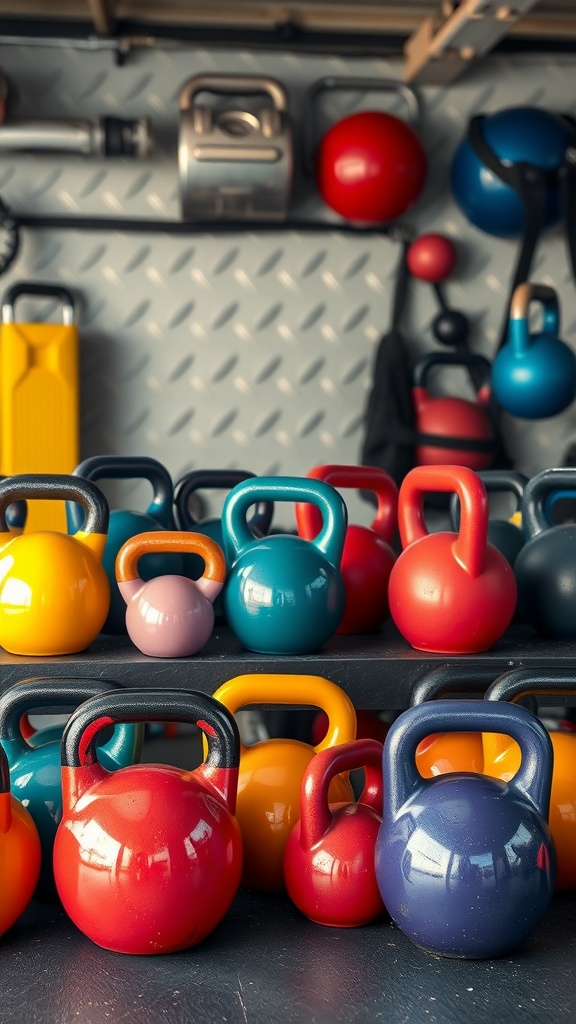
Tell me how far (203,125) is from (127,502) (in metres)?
1.08

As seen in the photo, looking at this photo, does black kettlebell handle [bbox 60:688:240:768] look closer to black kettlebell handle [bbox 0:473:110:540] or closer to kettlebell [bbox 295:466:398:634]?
black kettlebell handle [bbox 0:473:110:540]

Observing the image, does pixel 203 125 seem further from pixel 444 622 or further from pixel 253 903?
pixel 253 903

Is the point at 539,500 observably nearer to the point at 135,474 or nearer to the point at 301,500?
the point at 301,500

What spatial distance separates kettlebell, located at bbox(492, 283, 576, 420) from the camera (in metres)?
2.94

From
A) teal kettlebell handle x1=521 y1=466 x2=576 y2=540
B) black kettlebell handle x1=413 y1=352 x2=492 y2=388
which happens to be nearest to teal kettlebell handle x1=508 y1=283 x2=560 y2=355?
black kettlebell handle x1=413 y1=352 x2=492 y2=388

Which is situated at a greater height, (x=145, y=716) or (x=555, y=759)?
(x=145, y=716)

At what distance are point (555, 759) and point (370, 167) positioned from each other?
7.30 feet

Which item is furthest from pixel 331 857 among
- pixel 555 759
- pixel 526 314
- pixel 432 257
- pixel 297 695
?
pixel 432 257

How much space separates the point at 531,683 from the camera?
111 centimetres

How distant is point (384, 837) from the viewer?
3.32 ft

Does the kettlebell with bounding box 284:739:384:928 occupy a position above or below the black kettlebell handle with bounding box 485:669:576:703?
below

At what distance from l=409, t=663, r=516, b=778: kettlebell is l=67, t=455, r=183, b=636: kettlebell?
45 cm

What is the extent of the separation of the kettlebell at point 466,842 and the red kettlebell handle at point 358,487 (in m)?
0.53

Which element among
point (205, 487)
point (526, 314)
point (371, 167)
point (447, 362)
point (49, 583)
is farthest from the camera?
point (447, 362)
